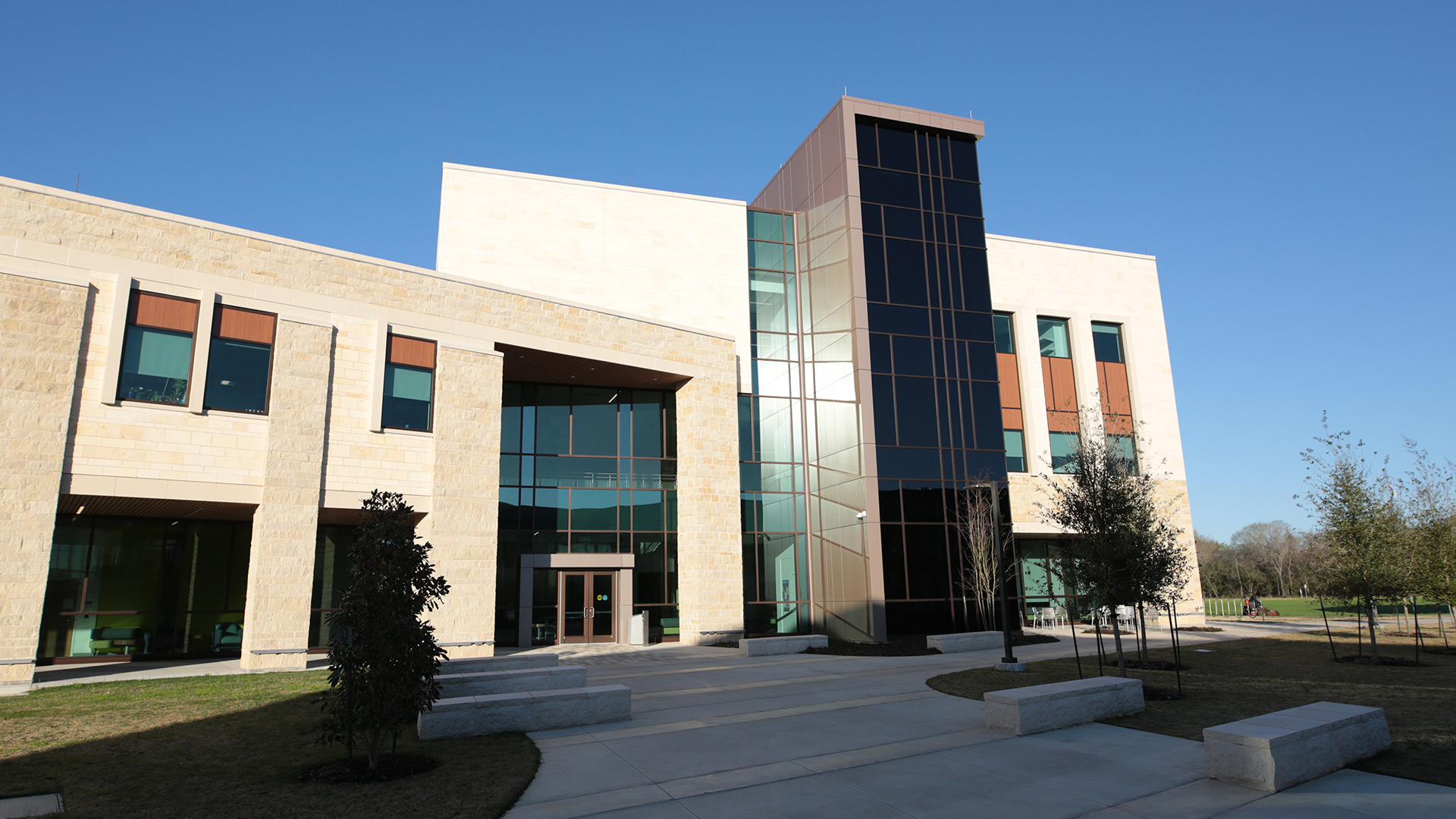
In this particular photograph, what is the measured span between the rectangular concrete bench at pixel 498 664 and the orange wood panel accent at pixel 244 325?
413 inches

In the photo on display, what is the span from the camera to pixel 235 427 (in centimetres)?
1972

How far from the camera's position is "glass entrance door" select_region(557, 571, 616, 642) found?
27.2 metres

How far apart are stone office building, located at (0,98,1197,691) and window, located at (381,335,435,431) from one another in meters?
0.09

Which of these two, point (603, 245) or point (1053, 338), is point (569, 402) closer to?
point (603, 245)

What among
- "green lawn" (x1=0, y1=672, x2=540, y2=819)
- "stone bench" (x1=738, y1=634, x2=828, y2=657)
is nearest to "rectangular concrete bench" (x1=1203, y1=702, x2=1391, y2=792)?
"green lawn" (x1=0, y1=672, x2=540, y2=819)

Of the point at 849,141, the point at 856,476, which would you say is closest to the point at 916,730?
the point at 856,476

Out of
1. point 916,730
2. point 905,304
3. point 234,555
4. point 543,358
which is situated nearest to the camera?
point 916,730

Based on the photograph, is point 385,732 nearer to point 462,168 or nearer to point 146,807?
point 146,807

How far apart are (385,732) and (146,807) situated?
7.75 ft

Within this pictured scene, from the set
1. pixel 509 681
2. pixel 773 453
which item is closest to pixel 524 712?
pixel 509 681

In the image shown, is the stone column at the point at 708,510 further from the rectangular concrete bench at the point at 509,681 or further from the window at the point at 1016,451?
the window at the point at 1016,451

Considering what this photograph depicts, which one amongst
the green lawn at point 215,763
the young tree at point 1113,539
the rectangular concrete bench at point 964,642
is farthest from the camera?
the rectangular concrete bench at point 964,642

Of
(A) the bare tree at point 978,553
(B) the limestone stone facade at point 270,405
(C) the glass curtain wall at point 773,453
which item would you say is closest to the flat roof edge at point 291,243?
(B) the limestone stone facade at point 270,405

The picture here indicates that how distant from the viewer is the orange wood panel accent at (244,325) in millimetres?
19938
